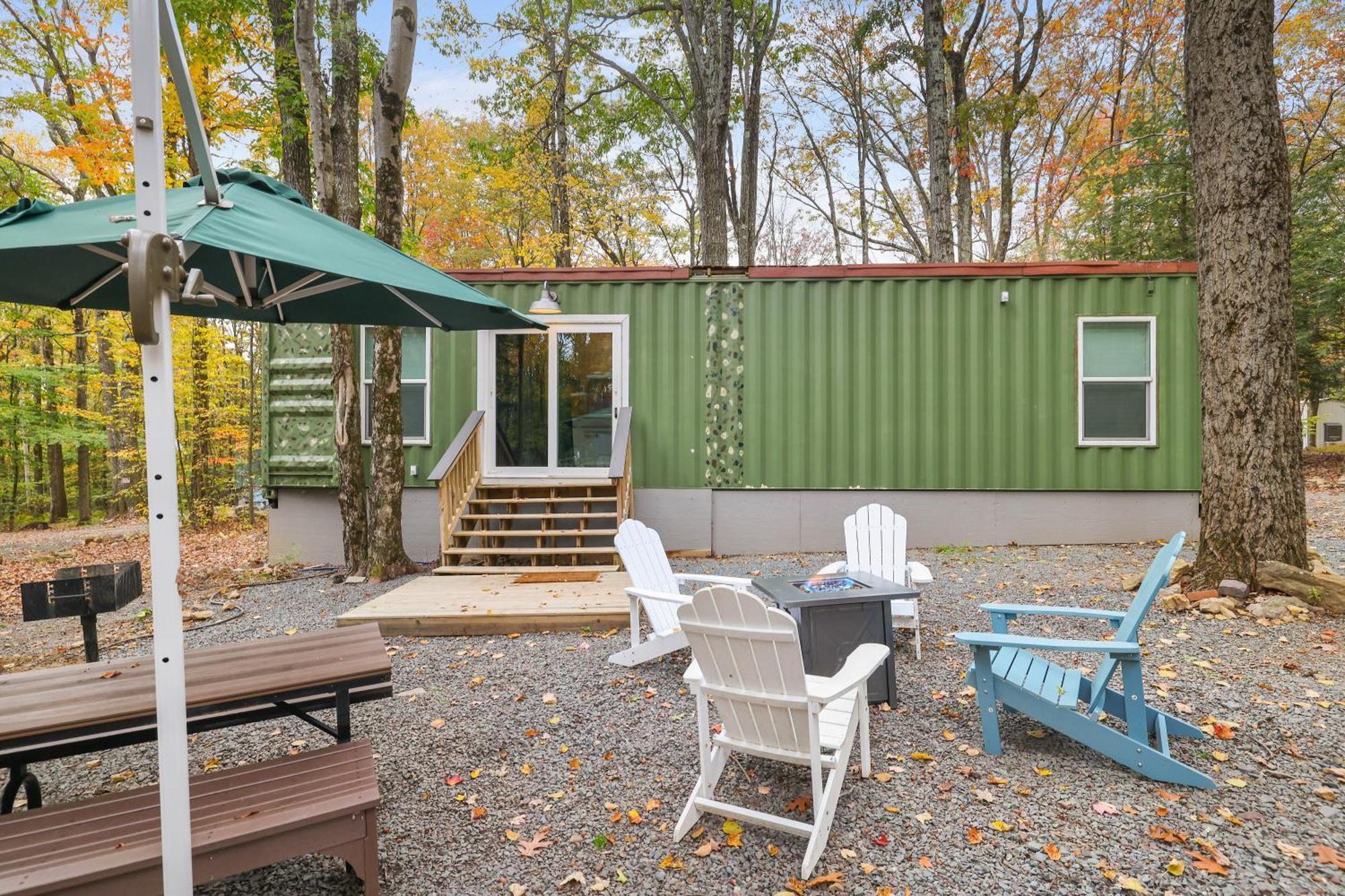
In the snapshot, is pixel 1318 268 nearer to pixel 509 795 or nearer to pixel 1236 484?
pixel 1236 484

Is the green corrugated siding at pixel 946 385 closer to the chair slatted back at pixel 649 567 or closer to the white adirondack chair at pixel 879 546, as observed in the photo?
the white adirondack chair at pixel 879 546

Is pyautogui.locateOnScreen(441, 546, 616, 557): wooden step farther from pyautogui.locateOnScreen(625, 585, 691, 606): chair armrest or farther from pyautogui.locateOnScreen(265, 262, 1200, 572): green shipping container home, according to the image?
pyautogui.locateOnScreen(625, 585, 691, 606): chair armrest

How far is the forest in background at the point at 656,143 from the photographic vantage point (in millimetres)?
11375

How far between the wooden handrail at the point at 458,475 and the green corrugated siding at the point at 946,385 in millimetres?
3116

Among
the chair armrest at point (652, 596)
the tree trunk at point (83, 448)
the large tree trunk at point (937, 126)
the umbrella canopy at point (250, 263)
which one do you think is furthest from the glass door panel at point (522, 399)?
the tree trunk at point (83, 448)

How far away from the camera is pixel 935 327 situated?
7633 millimetres

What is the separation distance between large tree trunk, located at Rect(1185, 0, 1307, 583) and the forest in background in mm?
6846

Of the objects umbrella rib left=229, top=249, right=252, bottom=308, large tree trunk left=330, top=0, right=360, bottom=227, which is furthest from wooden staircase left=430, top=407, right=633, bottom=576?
umbrella rib left=229, top=249, right=252, bottom=308

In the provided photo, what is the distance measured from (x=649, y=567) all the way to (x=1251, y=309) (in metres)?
4.29

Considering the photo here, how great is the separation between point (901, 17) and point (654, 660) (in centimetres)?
1262

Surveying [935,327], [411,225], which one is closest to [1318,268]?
[935,327]

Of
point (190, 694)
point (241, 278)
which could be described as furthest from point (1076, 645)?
point (241, 278)

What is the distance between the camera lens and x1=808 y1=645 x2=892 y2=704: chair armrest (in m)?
2.21

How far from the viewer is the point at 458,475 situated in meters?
7.05
